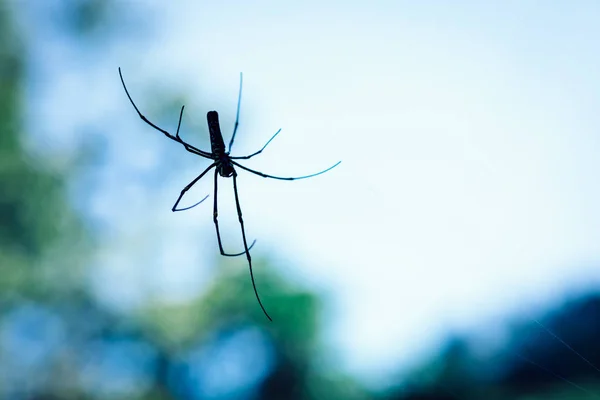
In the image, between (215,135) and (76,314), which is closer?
(215,135)

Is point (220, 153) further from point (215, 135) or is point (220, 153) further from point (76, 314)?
point (76, 314)

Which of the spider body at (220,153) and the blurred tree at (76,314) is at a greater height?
the blurred tree at (76,314)

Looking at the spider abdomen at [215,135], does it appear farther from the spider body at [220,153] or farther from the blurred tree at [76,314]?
the blurred tree at [76,314]

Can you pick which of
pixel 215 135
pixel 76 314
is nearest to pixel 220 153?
pixel 215 135

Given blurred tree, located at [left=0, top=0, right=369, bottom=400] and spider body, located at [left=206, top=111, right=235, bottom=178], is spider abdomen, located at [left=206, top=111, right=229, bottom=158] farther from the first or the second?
blurred tree, located at [left=0, top=0, right=369, bottom=400]

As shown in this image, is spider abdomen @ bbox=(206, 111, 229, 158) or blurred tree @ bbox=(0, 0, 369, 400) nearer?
spider abdomen @ bbox=(206, 111, 229, 158)

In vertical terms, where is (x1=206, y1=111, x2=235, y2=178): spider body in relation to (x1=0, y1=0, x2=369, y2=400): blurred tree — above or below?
below

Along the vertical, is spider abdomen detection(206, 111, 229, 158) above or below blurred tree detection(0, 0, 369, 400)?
below

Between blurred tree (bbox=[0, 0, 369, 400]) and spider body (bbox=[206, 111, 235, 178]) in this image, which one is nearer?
spider body (bbox=[206, 111, 235, 178])

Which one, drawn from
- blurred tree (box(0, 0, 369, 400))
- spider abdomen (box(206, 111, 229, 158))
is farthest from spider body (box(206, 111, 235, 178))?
blurred tree (box(0, 0, 369, 400))

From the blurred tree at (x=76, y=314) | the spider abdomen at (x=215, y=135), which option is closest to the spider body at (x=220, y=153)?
the spider abdomen at (x=215, y=135)

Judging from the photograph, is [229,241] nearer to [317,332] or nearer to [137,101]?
[137,101]

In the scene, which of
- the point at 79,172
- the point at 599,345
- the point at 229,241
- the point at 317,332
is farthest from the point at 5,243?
the point at 599,345
